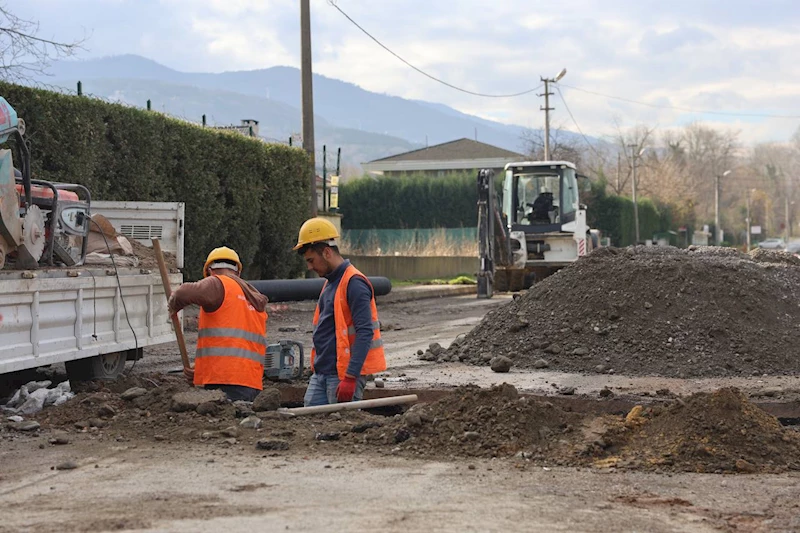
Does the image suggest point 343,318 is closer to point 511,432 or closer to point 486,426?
point 486,426

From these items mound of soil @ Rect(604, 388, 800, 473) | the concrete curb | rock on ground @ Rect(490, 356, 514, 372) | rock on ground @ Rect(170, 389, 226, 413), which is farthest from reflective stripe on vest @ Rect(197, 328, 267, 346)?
the concrete curb

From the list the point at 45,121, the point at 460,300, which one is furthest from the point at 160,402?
the point at 460,300

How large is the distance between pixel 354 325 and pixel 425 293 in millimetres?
20062

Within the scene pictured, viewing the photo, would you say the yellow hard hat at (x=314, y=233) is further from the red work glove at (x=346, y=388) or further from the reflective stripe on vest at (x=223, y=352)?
the reflective stripe on vest at (x=223, y=352)

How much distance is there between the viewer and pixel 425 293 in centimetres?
2716

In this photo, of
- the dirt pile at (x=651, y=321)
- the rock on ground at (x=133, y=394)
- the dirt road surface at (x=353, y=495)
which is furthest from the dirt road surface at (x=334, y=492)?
the dirt pile at (x=651, y=321)

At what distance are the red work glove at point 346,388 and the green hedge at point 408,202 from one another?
38.5 meters

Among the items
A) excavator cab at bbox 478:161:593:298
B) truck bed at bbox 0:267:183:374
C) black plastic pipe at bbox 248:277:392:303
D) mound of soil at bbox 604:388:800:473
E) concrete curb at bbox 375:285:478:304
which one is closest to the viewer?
mound of soil at bbox 604:388:800:473

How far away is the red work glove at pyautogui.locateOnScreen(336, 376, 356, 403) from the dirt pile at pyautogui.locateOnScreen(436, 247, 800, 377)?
17.1ft

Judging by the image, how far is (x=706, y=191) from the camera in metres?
122

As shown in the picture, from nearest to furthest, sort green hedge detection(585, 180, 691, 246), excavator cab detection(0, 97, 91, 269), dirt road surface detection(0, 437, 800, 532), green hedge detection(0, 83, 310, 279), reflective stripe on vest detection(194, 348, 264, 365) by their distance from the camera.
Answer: dirt road surface detection(0, 437, 800, 532)
reflective stripe on vest detection(194, 348, 264, 365)
excavator cab detection(0, 97, 91, 269)
green hedge detection(0, 83, 310, 279)
green hedge detection(585, 180, 691, 246)

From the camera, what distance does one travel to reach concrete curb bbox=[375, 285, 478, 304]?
81.6ft

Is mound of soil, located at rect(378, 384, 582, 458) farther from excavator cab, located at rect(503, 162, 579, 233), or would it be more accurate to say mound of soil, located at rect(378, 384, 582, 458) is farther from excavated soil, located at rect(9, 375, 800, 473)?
excavator cab, located at rect(503, 162, 579, 233)

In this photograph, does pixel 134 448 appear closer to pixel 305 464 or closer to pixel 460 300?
pixel 305 464
